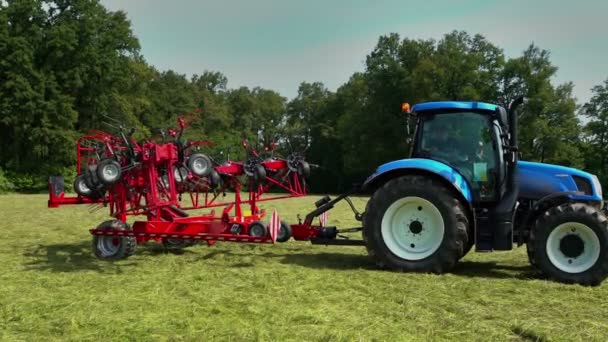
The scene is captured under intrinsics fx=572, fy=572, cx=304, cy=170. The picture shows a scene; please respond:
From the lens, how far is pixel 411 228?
7.39 metres

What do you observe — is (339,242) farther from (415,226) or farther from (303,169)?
(303,169)

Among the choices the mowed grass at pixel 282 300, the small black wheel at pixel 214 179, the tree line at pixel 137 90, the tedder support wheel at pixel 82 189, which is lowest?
the mowed grass at pixel 282 300

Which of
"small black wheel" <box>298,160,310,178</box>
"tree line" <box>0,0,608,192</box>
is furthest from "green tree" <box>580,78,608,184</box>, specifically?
"small black wheel" <box>298,160,310,178</box>

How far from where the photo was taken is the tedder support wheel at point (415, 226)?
7.04 meters

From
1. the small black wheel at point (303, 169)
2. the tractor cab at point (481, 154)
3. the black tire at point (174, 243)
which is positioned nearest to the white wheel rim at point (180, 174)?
the black tire at point (174, 243)

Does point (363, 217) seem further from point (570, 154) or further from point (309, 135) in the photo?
point (309, 135)

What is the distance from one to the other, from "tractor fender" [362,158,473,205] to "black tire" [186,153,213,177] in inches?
107

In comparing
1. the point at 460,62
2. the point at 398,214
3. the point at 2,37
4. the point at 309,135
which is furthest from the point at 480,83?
the point at 398,214

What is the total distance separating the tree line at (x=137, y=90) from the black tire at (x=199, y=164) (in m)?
30.0

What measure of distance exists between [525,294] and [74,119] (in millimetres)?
42262

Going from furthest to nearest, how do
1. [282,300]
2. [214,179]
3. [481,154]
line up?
[214,179] < [481,154] < [282,300]

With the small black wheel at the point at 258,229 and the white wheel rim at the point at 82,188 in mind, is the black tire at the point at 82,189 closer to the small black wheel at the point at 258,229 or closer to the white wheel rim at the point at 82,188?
the white wheel rim at the point at 82,188

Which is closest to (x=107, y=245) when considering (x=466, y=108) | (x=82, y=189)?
(x=82, y=189)

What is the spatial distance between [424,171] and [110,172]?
173 inches
